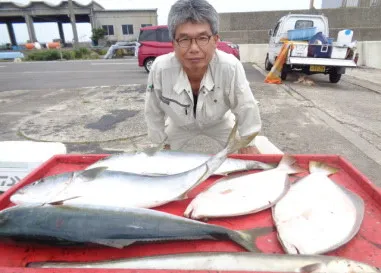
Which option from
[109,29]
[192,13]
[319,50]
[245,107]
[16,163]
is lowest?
[16,163]

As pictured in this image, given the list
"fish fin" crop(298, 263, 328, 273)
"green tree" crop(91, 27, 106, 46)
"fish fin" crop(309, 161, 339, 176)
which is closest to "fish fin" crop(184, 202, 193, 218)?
"fish fin" crop(298, 263, 328, 273)

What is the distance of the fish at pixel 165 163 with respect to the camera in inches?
75.4

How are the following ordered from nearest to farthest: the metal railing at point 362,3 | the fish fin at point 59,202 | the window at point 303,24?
the fish fin at point 59,202
the window at point 303,24
the metal railing at point 362,3

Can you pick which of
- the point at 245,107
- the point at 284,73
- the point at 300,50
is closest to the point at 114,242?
the point at 245,107

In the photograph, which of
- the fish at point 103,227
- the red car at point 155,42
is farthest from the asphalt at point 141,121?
the red car at point 155,42

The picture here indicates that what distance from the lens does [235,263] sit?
1.09 meters

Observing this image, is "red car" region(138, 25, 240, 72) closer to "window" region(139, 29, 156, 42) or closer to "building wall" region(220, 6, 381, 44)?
"window" region(139, 29, 156, 42)

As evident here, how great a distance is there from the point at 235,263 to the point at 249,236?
0.69ft

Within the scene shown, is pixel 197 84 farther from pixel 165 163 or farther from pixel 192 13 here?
pixel 165 163

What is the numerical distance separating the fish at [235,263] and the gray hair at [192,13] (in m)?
1.70

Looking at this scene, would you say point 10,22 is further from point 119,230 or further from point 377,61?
point 119,230

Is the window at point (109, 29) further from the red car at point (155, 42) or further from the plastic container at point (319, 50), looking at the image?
the plastic container at point (319, 50)

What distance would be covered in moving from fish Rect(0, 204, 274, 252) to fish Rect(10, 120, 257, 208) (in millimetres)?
112

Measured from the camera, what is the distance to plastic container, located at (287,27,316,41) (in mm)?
10383
